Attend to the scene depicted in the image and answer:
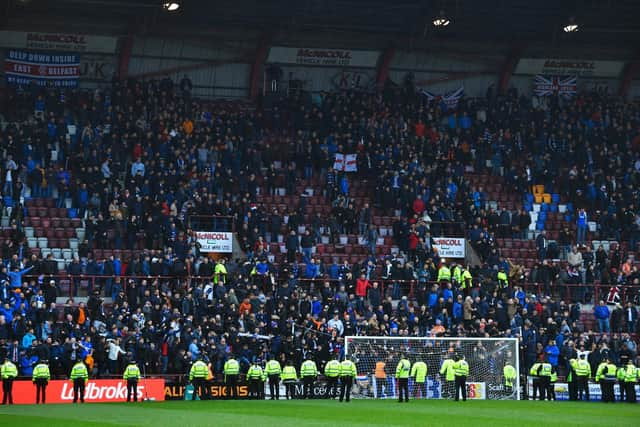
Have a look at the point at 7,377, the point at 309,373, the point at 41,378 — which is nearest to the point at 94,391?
the point at 41,378

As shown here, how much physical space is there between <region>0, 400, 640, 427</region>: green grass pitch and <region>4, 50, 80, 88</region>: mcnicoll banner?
21.6m

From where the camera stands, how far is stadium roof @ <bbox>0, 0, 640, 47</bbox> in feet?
181

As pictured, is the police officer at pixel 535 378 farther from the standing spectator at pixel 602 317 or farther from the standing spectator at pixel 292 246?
the standing spectator at pixel 292 246

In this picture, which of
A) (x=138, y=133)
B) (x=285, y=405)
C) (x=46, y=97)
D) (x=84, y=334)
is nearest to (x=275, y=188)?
(x=138, y=133)

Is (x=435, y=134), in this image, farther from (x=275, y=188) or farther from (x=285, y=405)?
(x=285, y=405)

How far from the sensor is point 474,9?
57.5m

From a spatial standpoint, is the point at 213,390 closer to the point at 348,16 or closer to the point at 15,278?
the point at 15,278

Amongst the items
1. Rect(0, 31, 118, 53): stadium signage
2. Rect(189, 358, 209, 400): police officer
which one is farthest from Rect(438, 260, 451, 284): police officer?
Rect(0, 31, 118, 53): stadium signage

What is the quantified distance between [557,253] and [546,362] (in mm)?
10124

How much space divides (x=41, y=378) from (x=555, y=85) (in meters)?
35.5

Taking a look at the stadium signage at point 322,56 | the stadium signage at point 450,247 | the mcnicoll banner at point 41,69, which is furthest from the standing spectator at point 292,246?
the mcnicoll banner at point 41,69

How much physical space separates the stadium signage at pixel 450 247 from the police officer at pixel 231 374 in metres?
15.1

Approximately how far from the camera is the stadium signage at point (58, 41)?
55.8 meters

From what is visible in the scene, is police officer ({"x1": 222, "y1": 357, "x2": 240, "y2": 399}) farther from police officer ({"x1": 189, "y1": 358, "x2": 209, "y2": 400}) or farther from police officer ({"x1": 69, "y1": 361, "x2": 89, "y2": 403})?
police officer ({"x1": 69, "y1": 361, "x2": 89, "y2": 403})
